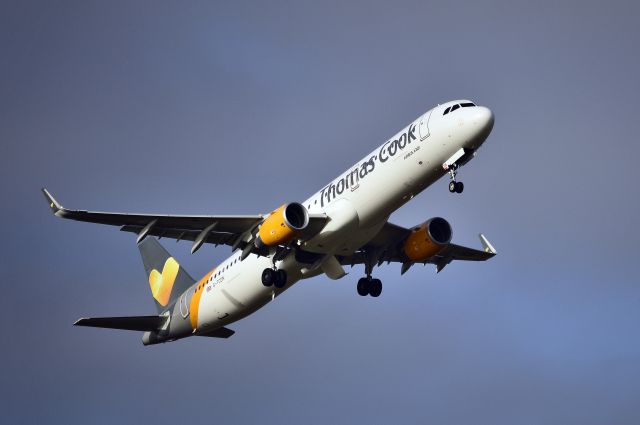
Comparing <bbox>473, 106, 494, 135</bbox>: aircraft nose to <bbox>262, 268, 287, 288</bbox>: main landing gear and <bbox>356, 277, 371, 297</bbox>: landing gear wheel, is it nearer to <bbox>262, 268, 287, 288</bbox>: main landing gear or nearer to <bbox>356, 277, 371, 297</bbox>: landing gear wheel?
<bbox>262, 268, 287, 288</bbox>: main landing gear

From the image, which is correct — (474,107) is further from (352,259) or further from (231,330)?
(231,330)

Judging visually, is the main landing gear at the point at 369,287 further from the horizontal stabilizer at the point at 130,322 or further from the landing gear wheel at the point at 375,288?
the horizontal stabilizer at the point at 130,322

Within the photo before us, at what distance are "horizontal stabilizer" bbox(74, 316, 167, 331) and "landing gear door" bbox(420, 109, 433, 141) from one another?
17557mm

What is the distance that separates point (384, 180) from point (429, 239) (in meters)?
6.70

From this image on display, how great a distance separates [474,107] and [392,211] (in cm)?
544

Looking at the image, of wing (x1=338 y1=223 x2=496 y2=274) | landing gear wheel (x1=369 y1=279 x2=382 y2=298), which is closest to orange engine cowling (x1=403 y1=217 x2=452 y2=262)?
wing (x1=338 y1=223 x2=496 y2=274)

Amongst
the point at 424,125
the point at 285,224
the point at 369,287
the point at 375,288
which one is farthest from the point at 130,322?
the point at 424,125

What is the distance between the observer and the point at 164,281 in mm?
58344

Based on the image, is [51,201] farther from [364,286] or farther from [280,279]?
[364,286]

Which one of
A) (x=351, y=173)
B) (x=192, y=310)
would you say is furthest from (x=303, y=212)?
(x=192, y=310)

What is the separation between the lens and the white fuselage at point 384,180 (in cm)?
4306

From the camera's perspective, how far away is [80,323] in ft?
161

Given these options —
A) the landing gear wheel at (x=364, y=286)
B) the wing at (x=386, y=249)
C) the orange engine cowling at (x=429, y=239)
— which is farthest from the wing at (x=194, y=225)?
the landing gear wheel at (x=364, y=286)

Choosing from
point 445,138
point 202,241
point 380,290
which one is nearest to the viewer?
point 445,138
